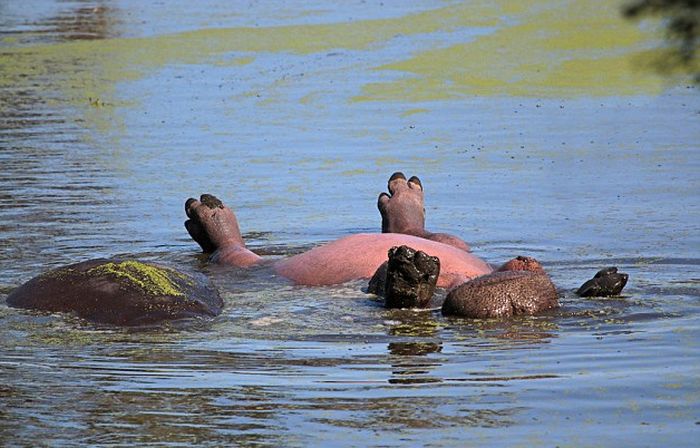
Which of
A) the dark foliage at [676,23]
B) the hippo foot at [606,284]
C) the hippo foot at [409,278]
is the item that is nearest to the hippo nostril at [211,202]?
the hippo foot at [409,278]

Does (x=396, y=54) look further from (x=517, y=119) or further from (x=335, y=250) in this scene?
(x=335, y=250)

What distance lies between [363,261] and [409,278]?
0.86 meters

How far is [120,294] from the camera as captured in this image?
6570 millimetres

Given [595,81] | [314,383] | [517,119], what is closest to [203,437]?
[314,383]

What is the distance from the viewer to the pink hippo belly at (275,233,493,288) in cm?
728

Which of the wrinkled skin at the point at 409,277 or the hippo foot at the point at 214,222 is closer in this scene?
the wrinkled skin at the point at 409,277

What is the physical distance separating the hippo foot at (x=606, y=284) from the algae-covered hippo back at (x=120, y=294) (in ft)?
5.76

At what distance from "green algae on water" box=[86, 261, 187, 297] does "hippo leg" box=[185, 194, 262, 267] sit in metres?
1.29

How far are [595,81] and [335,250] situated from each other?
8523mm

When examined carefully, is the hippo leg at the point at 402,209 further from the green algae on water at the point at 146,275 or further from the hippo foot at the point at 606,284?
the green algae on water at the point at 146,275

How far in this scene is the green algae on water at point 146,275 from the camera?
21.7 ft

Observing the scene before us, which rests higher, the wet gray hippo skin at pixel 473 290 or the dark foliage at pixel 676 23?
the dark foliage at pixel 676 23

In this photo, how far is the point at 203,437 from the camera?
4.41m

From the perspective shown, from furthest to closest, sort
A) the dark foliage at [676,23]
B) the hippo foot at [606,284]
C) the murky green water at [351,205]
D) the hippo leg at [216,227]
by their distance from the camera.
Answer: the hippo leg at [216,227]
the hippo foot at [606,284]
the murky green water at [351,205]
the dark foliage at [676,23]
